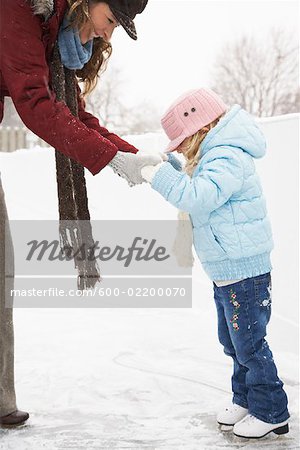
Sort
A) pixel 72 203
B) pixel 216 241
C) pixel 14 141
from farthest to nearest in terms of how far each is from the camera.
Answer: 1. pixel 14 141
2. pixel 72 203
3. pixel 216 241

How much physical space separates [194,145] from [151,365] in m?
1.46

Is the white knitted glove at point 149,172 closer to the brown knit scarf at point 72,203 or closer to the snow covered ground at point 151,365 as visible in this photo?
the brown knit scarf at point 72,203

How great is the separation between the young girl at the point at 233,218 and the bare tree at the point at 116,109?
2329 cm

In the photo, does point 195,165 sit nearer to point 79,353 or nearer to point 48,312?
point 79,353

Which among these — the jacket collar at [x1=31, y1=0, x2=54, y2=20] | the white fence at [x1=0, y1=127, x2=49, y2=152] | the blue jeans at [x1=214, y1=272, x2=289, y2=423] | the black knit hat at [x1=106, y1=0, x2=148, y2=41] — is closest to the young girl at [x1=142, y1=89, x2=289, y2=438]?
the blue jeans at [x1=214, y1=272, x2=289, y2=423]

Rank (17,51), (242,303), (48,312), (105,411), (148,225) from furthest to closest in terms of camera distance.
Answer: (148,225), (48,312), (105,411), (242,303), (17,51)

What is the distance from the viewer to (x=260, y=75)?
1178 inches

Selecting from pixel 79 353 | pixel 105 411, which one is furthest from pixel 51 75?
pixel 79 353

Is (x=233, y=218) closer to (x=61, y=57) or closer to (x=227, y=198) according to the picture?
(x=227, y=198)

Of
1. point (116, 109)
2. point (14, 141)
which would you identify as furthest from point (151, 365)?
point (116, 109)

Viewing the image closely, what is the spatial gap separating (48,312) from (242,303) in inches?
102

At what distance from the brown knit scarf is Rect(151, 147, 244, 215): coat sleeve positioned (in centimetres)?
44

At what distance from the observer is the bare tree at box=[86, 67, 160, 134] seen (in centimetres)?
2625

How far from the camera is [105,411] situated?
2.95 m
